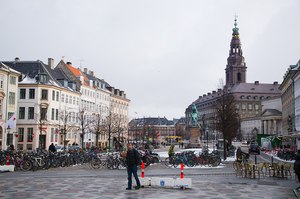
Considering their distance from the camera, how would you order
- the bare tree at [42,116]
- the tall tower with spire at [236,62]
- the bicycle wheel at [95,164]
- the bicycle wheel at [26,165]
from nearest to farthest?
the bicycle wheel at [26,165], the bicycle wheel at [95,164], the bare tree at [42,116], the tall tower with spire at [236,62]

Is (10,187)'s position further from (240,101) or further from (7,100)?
(240,101)

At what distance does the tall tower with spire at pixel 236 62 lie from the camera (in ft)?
573

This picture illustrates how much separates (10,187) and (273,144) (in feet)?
174

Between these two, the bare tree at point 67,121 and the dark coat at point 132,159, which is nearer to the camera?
the dark coat at point 132,159

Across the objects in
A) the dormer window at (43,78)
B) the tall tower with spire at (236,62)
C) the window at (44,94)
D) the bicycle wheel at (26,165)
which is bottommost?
the bicycle wheel at (26,165)

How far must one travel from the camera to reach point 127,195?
51.4 ft

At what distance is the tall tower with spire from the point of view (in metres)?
175

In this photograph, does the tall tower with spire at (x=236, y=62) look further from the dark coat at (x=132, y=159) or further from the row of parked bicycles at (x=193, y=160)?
the dark coat at (x=132, y=159)

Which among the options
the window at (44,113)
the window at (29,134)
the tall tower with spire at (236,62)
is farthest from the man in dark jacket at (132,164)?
the tall tower with spire at (236,62)

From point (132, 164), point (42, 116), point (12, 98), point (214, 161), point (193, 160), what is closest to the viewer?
point (132, 164)

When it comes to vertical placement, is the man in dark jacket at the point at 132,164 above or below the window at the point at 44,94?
below

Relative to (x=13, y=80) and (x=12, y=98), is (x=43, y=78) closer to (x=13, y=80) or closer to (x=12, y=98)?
(x=13, y=80)

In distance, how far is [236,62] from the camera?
174625mm

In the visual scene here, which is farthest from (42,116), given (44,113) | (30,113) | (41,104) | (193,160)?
(193,160)
